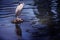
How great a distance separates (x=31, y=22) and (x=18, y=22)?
351 millimetres

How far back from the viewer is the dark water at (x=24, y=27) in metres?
4.61

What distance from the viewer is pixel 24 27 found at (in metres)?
5.13

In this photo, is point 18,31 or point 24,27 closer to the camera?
point 18,31

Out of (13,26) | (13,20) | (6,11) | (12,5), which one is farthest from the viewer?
(12,5)

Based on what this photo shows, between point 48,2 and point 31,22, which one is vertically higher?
point 48,2

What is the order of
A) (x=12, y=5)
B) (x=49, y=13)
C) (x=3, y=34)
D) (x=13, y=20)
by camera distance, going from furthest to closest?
1. (x=12, y=5)
2. (x=49, y=13)
3. (x=13, y=20)
4. (x=3, y=34)

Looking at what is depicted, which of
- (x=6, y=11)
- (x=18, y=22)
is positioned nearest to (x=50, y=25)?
(x=18, y=22)

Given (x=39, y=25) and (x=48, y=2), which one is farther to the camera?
(x=48, y=2)

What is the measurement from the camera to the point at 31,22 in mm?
5426

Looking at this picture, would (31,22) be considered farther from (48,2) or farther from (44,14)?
(48,2)

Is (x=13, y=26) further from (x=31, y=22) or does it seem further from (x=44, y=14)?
(x=44, y=14)

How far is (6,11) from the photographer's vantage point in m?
6.41

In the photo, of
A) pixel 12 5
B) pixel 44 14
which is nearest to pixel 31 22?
pixel 44 14

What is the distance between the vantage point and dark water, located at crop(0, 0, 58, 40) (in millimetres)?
4605
